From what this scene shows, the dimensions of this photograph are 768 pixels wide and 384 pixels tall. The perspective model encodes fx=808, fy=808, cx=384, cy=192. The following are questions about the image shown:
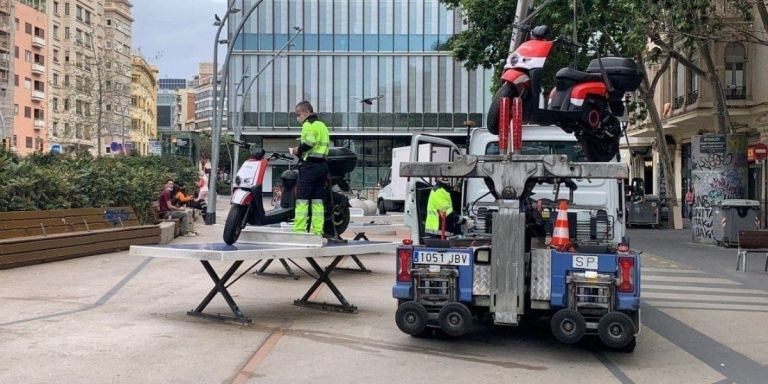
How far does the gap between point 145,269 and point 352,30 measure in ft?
153

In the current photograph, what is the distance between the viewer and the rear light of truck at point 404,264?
293 inches

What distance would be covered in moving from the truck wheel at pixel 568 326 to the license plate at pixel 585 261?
0.40 meters

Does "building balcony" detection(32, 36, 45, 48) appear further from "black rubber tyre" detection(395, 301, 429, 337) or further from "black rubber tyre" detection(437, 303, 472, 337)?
"black rubber tyre" detection(437, 303, 472, 337)

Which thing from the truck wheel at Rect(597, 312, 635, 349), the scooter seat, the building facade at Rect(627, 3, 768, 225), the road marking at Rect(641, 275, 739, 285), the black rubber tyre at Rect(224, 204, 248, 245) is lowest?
the road marking at Rect(641, 275, 739, 285)

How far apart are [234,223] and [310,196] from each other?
3.49 ft

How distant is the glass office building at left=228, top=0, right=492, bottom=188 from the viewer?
57.7 meters

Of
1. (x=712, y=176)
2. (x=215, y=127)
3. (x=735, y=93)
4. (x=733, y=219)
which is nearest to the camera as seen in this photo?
(x=733, y=219)

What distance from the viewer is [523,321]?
30.3 ft

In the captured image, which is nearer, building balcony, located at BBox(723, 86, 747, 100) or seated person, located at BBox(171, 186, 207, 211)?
seated person, located at BBox(171, 186, 207, 211)

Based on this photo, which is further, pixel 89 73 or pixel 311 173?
pixel 89 73

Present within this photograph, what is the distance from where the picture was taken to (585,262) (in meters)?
6.98

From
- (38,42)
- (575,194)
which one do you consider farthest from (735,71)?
(38,42)

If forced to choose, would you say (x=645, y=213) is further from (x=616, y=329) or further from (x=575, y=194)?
(x=616, y=329)

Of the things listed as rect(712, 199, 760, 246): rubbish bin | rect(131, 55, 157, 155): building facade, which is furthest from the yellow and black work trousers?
rect(131, 55, 157, 155): building facade
